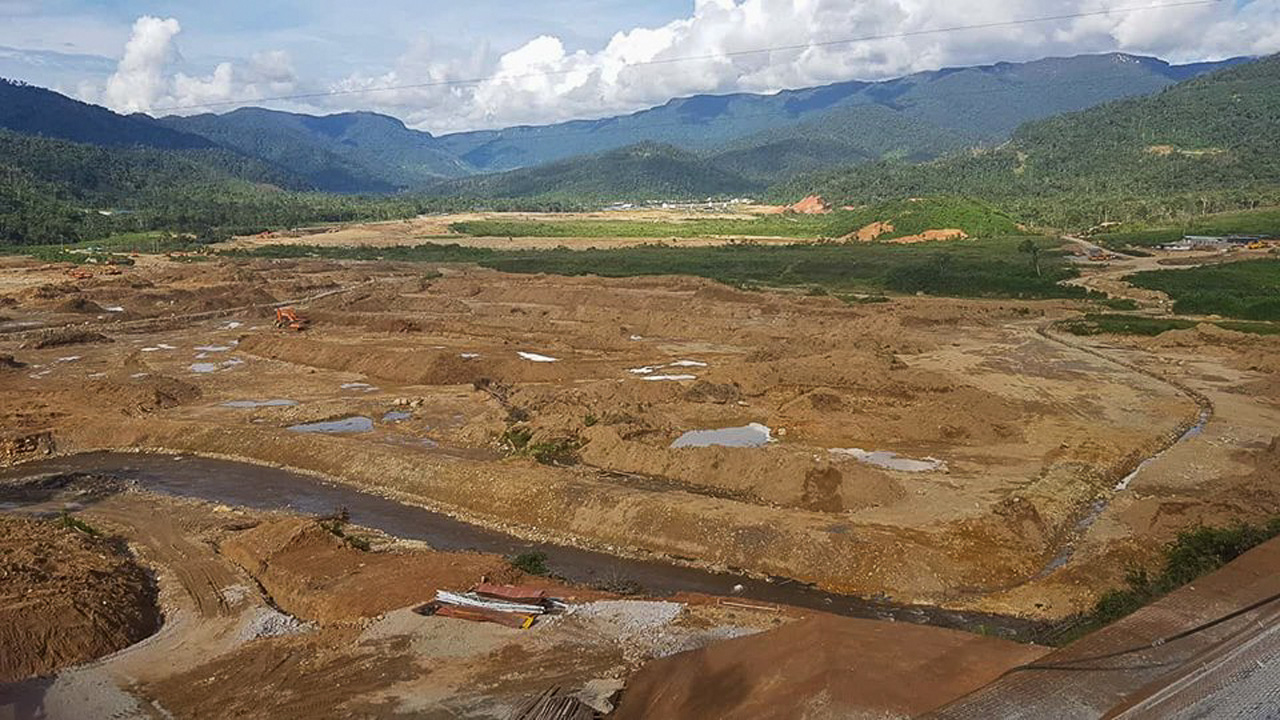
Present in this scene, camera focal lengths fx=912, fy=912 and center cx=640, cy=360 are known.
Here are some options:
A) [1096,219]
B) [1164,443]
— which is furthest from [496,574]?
[1096,219]

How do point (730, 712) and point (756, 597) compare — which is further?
point (756, 597)

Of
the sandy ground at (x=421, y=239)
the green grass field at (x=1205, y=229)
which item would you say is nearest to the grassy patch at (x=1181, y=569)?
the green grass field at (x=1205, y=229)

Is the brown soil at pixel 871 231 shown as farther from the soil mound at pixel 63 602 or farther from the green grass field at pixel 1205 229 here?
the soil mound at pixel 63 602

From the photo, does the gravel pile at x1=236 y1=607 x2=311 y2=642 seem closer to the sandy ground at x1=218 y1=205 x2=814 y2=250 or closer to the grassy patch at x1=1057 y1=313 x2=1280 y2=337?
the grassy patch at x1=1057 y1=313 x2=1280 y2=337

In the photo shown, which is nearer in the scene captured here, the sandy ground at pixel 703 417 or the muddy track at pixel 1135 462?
the muddy track at pixel 1135 462

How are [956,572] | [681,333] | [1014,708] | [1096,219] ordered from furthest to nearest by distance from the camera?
1. [1096,219]
2. [681,333]
3. [956,572]
4. [1014,708]

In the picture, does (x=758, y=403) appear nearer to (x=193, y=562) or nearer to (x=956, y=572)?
(x=956, y=572)

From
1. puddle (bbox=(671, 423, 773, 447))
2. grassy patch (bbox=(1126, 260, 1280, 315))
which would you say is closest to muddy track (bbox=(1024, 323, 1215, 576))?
puddle (bbox=(671, 423, 773, 447))

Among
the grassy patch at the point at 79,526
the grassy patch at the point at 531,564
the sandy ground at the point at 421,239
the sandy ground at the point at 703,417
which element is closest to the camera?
the grassy patch at the point at 531,564
